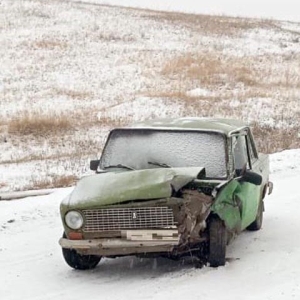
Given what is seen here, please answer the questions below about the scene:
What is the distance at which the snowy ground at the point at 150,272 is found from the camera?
5.95 meters

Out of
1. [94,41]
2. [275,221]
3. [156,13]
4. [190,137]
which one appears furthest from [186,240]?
[156,13]

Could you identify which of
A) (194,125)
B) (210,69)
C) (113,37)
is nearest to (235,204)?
(194,125)

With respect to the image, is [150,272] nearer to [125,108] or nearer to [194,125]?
[194,125]

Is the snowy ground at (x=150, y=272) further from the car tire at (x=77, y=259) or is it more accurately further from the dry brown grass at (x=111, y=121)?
the dry brown grass at (x=111, y=121)

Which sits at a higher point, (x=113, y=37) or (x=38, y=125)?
(x=113, y=37)

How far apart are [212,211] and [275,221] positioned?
2809 millimetres

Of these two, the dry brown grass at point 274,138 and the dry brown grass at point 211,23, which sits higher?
the dry brown grass at point 211,23

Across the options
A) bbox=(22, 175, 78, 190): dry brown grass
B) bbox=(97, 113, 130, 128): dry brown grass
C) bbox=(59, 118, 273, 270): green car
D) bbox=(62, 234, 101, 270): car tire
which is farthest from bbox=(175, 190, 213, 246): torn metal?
bbox=(97, 113, 130, 128): dry brown grass

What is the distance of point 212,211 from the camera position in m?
6.48

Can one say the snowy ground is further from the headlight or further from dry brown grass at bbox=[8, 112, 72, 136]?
dry brown grass at bbox=[8, 112, 72, 136]

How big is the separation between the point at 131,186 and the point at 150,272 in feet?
3.26

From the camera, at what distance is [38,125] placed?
19047 millimetres

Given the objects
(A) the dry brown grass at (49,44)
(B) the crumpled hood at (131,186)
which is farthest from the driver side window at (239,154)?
(A) the dry brown grass at (49,44)

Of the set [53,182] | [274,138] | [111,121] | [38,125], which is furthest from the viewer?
[111,121]
